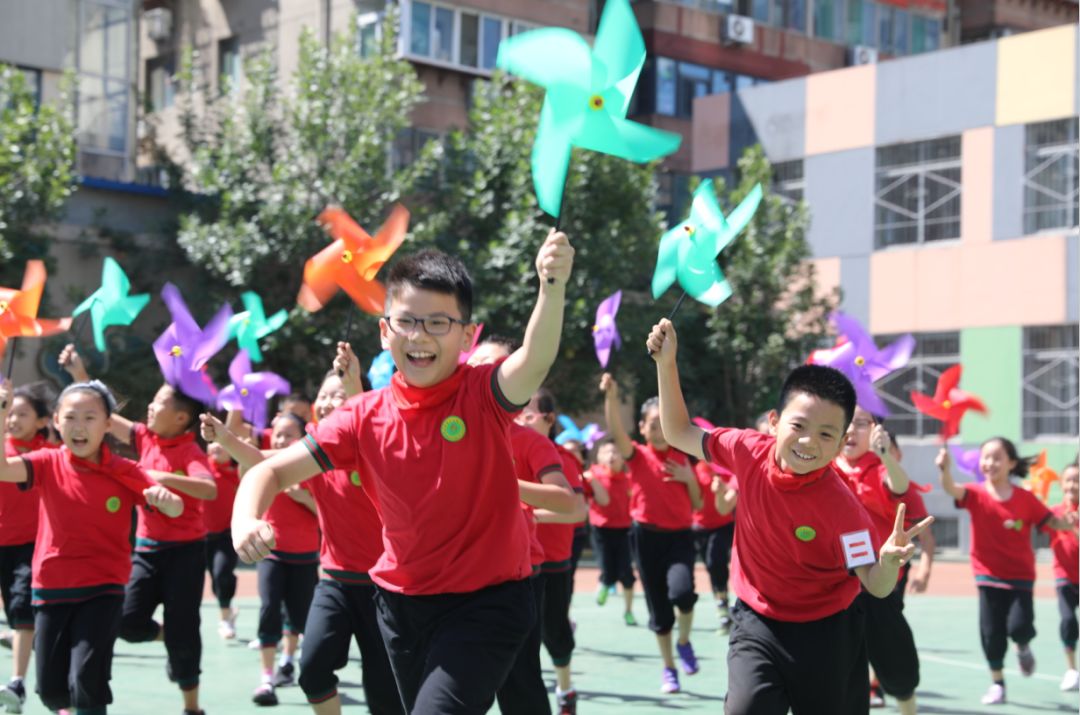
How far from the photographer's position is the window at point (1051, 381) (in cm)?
2398

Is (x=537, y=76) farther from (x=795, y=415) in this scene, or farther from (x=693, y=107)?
(x=693, y=107)

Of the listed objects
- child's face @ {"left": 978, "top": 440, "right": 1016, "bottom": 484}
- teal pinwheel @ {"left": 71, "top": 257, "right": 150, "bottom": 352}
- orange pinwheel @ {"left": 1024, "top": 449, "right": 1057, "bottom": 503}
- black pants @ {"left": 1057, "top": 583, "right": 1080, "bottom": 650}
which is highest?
teal pinwheel @ {"left": 71, "top": 257, "right": 150, "bottom": 352}

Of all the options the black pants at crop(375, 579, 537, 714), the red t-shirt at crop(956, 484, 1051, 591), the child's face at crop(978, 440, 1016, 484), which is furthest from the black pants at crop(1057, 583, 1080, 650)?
the black pants at crop(375, 579, 537, 714)

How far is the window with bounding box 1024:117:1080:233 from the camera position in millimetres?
23891

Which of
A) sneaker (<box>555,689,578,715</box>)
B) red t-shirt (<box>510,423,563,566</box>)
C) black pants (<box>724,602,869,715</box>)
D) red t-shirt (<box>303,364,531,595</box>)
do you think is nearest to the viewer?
red t-shirt (<box>303,364,531,595</box>)

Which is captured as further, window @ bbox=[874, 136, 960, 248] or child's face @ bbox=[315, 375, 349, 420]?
window @ bbox=[874, 136, 960, 248]

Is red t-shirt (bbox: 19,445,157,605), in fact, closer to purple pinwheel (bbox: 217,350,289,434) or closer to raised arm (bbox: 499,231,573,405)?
purple pinwheel (bbox: 217,350,289,434)

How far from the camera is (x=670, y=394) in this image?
508cm

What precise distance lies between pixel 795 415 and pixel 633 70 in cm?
153

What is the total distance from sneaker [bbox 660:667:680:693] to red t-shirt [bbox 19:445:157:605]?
143 inches

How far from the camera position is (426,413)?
14.2ft

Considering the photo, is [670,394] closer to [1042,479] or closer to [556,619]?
[556,619]

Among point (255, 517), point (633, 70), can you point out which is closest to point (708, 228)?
point (633, 70)

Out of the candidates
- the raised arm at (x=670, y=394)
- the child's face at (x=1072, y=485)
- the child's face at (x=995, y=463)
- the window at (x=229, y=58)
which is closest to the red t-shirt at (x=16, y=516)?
the raised arm at (x=670, y=394)
